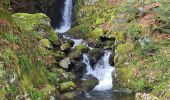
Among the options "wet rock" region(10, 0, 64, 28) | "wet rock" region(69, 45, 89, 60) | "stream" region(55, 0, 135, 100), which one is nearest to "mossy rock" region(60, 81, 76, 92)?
"stream" region(55, 0, 135, 100)

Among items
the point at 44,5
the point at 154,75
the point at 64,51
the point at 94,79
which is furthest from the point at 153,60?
the point at 44,5

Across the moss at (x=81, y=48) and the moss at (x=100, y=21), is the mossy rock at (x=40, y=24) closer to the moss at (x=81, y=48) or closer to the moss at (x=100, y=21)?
the moss at (x=81, y=48)

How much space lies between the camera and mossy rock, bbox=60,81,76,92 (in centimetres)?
1383

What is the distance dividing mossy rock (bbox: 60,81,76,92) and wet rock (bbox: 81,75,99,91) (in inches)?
23.0

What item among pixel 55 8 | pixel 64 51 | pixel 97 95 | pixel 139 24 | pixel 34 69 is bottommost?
pixel 97 95

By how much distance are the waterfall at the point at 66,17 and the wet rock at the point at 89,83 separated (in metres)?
6.96

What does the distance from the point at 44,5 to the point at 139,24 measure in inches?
311

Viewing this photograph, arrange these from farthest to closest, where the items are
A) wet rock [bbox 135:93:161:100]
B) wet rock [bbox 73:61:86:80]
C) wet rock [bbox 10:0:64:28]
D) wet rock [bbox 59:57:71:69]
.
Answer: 1. wet rock [bbox 10:0:64:28]
2. wet rock [bbox 73:61:86:80]
3. wet rock [bbox 59:57:71:69]
4. wet rock [bbox 135:93:161:100]

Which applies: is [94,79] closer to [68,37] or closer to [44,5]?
[68,37]

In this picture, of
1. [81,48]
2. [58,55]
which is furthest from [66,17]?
[58,55]

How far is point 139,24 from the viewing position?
17.8 meters

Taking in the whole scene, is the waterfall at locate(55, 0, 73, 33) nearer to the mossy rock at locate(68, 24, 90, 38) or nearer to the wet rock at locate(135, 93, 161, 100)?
the mossy rock at locate(68, 24, 90, 38)

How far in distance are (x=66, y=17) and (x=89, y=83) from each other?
9.02 m

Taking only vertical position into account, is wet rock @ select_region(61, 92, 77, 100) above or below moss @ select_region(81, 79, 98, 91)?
below
